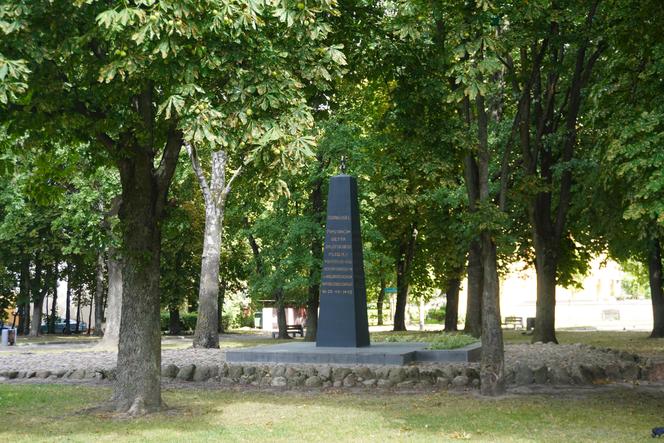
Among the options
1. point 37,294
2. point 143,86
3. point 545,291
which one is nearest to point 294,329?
point 37,294

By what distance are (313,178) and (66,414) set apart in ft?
56.7

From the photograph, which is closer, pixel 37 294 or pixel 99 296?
pixel 99 296

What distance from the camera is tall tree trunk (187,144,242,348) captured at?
24.3 meters

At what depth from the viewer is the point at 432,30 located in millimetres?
14273

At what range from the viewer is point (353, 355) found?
16.8 meters

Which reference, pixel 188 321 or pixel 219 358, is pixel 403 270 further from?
pixel 219 358

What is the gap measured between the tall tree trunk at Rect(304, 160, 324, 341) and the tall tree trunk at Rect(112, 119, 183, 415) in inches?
653

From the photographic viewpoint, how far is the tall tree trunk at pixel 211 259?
24.3 m

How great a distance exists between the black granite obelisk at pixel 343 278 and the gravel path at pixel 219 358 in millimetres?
2683

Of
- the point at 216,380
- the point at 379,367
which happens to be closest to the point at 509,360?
the point at 379,367

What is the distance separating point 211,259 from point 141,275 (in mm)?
13094

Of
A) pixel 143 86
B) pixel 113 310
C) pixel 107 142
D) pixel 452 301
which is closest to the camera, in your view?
pixel 143 86

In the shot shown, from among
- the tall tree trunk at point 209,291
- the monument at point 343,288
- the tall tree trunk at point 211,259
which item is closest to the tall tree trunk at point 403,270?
the tall tree trunk at point 211,259

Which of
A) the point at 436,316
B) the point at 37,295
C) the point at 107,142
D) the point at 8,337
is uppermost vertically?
the point at 107,142
